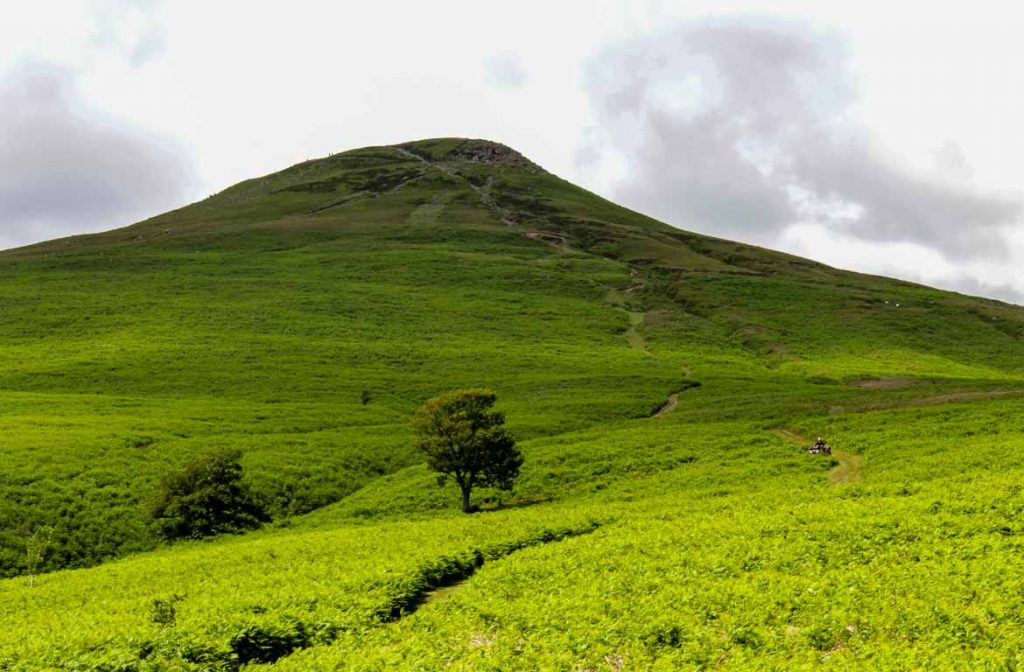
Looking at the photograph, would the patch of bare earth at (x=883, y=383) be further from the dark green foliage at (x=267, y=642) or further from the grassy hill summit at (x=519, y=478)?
the dark green foliage at (x=267, y=642)

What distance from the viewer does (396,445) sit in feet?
207

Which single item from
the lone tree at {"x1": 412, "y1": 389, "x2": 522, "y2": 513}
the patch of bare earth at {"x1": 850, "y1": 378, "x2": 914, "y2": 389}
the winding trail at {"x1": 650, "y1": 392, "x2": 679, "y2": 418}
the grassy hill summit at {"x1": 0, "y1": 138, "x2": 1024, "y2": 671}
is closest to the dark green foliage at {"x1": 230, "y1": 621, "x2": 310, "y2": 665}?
the grassy hill summit at {"x1": 0, "y1": 138, "x2": 1024, "y2": 671}

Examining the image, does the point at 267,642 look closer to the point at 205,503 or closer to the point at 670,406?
the point at 205,503

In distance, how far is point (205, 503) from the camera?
44406 millimetres

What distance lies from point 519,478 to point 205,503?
76.1 ft

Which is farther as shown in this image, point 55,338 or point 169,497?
point 55,338

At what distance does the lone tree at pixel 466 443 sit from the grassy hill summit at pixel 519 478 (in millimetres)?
2334

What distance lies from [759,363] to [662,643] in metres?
98.0

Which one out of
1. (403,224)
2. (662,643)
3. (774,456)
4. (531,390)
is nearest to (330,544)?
(662,643)

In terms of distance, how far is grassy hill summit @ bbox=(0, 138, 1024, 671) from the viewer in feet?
58.1

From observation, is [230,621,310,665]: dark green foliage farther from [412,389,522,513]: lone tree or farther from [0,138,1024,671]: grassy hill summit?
[412,389,522,513]: lone tree

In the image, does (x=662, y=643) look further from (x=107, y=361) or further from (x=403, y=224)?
(x=403, y=224)

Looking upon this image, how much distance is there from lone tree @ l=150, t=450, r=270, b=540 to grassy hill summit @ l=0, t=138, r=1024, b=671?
143cm

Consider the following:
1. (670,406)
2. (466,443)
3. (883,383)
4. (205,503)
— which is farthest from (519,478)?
(883,383)
